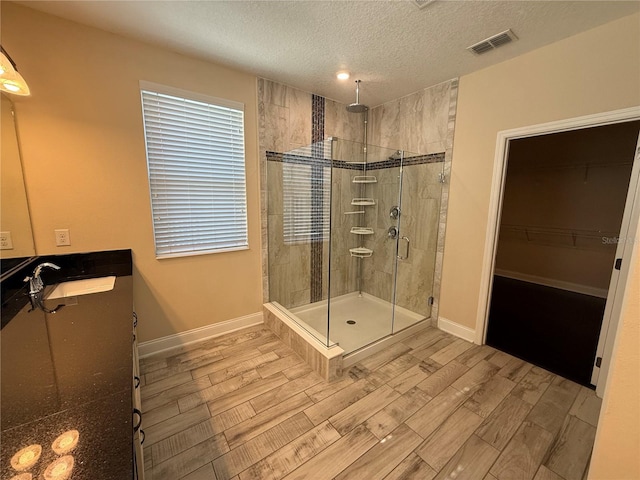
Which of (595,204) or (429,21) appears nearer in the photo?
(429,21)

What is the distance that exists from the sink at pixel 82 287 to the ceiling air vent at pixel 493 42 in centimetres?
342

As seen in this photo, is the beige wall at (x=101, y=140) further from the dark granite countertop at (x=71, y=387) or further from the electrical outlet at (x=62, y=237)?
the dark granite countertop at (x=71, y=387)

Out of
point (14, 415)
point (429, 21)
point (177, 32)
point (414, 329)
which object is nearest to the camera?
point (14, 415)

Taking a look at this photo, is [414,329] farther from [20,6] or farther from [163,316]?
[20,6]

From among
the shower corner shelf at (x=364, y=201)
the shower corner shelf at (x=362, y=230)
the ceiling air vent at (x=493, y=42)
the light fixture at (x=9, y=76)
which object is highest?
the ceiling air vent at (x=493, y=42)

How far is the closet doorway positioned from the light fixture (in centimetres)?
399

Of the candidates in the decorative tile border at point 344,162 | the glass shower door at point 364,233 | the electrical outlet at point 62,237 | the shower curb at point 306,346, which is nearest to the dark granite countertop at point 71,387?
the electrical outlet at point 62,237

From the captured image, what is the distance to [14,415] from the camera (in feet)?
2.40

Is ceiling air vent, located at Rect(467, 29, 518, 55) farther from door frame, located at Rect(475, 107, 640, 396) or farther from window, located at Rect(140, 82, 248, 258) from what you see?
window, located at Rect(140, 82, 248, 258)

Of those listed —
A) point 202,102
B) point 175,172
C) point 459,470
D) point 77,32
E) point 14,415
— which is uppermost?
point 77,32

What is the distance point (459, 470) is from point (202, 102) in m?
3.41

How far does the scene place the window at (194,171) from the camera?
232 cm

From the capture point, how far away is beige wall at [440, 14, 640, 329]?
184 cm

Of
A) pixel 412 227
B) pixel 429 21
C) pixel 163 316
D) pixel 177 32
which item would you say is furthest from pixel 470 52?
pixel 163 316
